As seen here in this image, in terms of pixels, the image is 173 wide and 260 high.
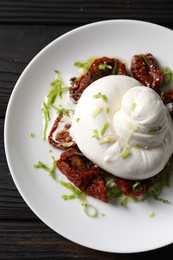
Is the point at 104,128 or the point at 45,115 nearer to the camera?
the point at 104,128

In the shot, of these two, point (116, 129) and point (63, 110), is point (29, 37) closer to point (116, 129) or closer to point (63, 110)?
point (63, 110)

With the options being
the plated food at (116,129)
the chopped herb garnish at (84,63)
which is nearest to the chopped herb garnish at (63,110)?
the plated food at (116,129)

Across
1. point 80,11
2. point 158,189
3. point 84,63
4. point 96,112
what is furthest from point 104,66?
point 158,189

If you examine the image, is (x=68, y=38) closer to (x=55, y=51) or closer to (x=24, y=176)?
(x=55, y=51)

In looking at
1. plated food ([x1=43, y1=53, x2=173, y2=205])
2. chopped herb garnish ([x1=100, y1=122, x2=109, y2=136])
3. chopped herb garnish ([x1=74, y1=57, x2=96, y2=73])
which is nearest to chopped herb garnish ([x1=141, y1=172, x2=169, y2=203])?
plated food ([x1=43, y1=53, x2=173, y2=205])

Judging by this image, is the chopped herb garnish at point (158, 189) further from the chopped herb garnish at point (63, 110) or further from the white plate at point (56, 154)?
the chopped herb garnish at point (63, 110)

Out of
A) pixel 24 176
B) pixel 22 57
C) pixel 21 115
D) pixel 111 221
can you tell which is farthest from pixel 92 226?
pixel 22 57

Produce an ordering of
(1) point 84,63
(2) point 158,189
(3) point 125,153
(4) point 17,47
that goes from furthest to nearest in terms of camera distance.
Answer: (4) point 17,47 < (1) point 84,63 < (2) point 158,189 < (3) point 125,153
